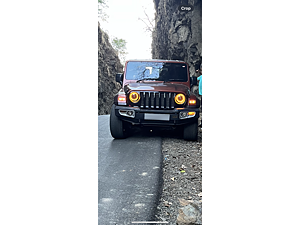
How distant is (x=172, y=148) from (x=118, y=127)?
124cm

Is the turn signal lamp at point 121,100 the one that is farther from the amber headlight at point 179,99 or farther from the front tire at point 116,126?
the amber headlight at point 179,99

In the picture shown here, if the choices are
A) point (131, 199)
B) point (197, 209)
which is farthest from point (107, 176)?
point (197, 209)

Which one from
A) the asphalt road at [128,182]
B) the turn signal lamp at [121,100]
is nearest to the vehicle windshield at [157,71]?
the turn signal lamp at [121,100]

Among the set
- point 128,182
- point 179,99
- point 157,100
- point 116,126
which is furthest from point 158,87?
point 128,182

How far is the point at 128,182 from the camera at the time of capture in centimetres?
226

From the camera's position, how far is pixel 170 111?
408 centimetres

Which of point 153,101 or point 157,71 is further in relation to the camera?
point 153,101

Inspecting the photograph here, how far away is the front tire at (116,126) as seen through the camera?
13.4 ft

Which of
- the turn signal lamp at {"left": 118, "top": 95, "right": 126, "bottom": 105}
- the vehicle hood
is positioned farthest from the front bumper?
the vehicle hood

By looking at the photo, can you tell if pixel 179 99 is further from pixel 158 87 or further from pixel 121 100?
pixel 121 100

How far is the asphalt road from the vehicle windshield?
135 cm

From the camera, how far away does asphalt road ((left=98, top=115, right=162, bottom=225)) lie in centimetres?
170

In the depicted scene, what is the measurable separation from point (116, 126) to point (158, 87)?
1.04 m
